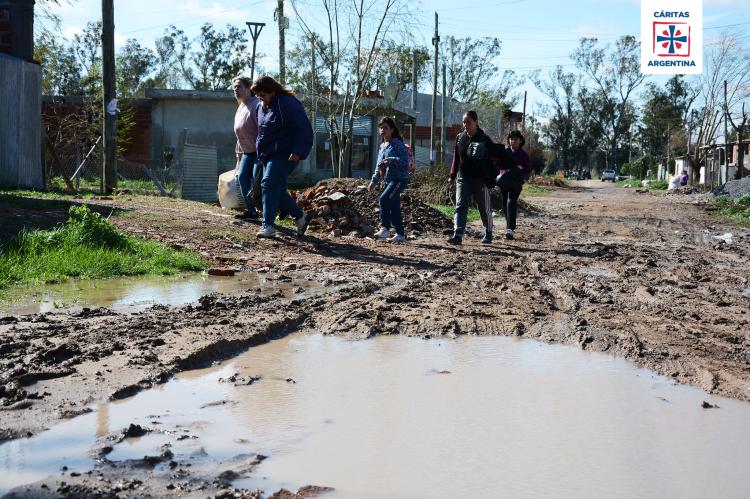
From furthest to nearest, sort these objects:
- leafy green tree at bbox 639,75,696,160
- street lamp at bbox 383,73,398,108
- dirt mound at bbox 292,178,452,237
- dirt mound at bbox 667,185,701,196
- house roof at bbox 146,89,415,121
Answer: leafy green tree at bbox 639,75,696,160, dirt mound at bbox 667,185,701,196, street lamp at bbox 383,73,398,108, house roof at bbox 146,89,415,121, dirt mound at bbox 292,178,452,237

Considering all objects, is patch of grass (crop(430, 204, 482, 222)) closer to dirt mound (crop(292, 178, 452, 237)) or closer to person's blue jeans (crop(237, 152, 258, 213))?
dirt mound (crop(292, 178, 452, 237))

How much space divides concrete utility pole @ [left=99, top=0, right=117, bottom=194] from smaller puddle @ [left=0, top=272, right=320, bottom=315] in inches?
386

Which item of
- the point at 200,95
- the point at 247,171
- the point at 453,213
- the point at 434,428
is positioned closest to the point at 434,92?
the point at 200,95

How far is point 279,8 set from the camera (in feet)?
83.6

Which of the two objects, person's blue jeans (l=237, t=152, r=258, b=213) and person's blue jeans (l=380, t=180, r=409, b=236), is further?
person's blue jeans (l=380, t=180, r=409, b=236)

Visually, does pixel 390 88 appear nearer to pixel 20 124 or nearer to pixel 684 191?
pixel 684 191

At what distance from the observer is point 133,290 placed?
256 inches

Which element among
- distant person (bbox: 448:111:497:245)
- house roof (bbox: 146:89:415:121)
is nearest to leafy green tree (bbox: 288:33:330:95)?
house roof (bbox: 146:89:415:121)

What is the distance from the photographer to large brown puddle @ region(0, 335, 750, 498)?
2893 millimetres

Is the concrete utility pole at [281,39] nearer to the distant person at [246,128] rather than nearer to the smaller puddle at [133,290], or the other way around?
the distant person at [246,128]

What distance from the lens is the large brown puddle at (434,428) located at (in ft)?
9.49

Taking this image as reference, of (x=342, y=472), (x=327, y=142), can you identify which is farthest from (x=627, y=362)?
(x=327, y=142)

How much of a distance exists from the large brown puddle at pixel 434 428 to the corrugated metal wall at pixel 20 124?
467 inches

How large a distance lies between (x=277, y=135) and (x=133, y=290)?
3.05 meters
